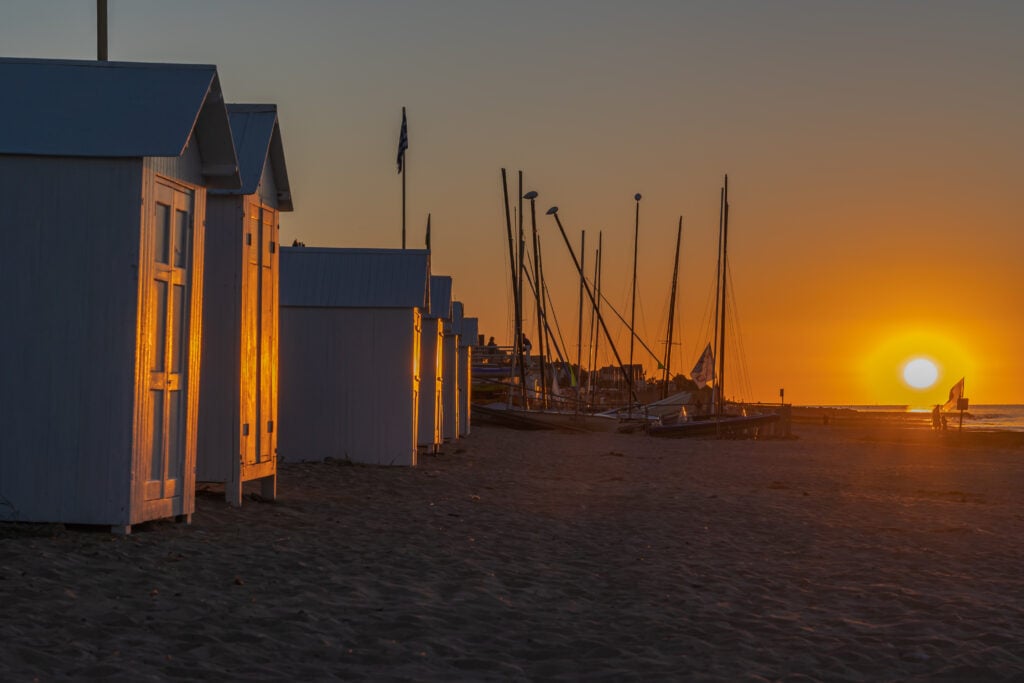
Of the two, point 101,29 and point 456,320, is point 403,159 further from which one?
point 101,29

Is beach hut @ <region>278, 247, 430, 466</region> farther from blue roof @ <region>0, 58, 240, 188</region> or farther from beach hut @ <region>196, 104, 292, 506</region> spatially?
blue roof @ <region>0, 58, 240, 188</region>

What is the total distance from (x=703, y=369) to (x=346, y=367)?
46795mm

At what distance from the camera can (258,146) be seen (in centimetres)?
1377

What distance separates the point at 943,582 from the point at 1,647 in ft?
24.6

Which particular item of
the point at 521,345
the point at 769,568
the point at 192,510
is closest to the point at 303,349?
the point at 192,510

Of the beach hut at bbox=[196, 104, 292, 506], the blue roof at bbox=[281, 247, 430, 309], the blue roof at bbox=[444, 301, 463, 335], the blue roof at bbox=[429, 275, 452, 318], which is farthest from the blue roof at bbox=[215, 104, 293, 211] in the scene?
the blue roof at bbox=[444, 301, 463, 335]

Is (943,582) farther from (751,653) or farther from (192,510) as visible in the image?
(192,510)

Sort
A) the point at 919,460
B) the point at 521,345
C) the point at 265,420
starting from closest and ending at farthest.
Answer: the point at 265,420
the point at 919,460
the point at 521,345

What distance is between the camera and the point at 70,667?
6.21 metres

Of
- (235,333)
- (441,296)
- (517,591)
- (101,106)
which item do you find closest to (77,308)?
(101,106)

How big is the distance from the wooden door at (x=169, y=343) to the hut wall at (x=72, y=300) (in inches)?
14.2

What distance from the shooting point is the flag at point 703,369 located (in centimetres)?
6569

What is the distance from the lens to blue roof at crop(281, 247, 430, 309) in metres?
21.4

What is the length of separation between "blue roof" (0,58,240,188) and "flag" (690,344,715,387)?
5575 centimetres
